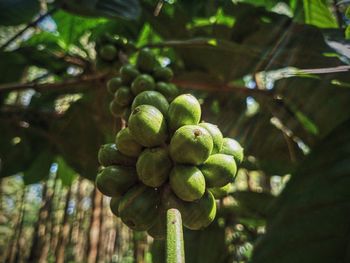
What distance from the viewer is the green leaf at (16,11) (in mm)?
1749

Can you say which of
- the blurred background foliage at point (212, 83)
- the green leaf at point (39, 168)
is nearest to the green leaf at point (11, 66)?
the blurred background foliage at point (212, 83)

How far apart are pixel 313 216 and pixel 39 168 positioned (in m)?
1.88

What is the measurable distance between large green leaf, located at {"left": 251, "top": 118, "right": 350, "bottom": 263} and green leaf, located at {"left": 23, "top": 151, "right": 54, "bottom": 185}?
1.76m

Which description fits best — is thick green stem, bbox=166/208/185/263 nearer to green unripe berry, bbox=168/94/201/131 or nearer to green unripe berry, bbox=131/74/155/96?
green unripe berry, bbox=168/94/201/131

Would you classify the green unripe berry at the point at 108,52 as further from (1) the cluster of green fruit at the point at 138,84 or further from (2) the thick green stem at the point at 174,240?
(2) the thick green stem at the point at 174,240

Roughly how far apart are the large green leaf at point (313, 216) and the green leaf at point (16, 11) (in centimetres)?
138

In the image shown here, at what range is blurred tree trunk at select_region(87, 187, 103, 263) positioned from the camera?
525cm

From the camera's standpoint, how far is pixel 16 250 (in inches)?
267

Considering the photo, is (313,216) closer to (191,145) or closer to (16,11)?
(191,145)

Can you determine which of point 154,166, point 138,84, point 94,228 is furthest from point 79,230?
point 154,166

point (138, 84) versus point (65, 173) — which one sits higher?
point (138, 84)

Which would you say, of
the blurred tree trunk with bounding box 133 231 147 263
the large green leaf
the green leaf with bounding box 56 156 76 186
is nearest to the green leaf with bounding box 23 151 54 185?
the green leaf with bounding box 56 156 76 186

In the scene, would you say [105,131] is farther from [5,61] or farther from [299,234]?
[299,234]

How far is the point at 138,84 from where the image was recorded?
1281 millimetres
